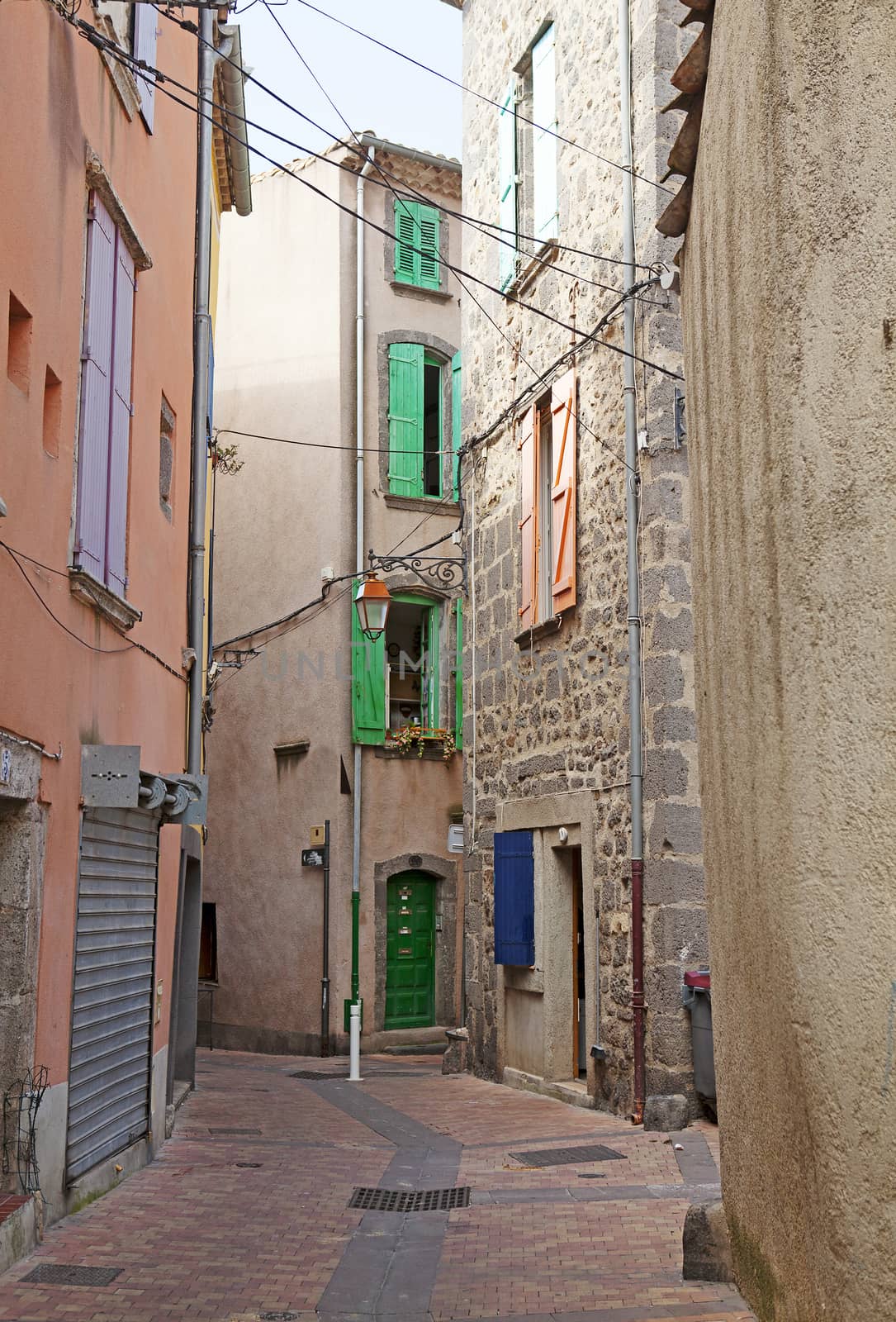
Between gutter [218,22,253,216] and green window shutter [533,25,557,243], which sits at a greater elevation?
gutter [218,22,253,216]

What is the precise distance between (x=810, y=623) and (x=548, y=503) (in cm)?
841

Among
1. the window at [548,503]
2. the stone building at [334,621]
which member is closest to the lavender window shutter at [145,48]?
the window at [548,503]

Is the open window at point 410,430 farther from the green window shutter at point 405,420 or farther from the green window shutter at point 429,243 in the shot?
the green window shutter at point 429,243

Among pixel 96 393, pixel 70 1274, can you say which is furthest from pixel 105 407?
pixel 70 1274

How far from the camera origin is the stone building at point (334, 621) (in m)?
16.4

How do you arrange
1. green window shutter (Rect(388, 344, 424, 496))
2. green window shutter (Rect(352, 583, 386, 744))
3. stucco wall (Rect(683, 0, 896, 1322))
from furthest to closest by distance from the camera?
green window shutter (Rect(388, 344, 424, 496)) < green window shutter (Rect(352, 583, 386, 744)) < stucco wall (Rect(683, 0, 896, 1322))

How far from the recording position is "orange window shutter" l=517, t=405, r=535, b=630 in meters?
11.6

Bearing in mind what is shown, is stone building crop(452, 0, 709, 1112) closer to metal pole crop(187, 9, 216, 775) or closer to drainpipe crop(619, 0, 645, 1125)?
drainpipe crop(619, 0, 645, 1125)

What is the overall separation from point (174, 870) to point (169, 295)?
154 inches

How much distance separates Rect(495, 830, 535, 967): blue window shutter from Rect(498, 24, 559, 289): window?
4886 mm

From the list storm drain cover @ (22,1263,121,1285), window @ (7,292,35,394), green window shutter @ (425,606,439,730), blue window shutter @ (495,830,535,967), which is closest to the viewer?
storm drain cover @ (22,1263,121,1285)

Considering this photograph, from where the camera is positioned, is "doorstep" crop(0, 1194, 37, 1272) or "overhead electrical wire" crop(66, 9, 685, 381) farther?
"overhead electrical wire" crop(66, 9, 685, 381)

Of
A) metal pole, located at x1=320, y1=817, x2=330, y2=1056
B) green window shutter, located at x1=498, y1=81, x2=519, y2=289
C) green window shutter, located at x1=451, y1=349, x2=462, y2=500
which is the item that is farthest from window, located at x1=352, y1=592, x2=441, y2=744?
green window shutter, located at x1=498, y1=81, x2=519, y2=289

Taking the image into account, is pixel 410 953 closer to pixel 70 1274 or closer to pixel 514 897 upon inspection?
pixel 514 897
